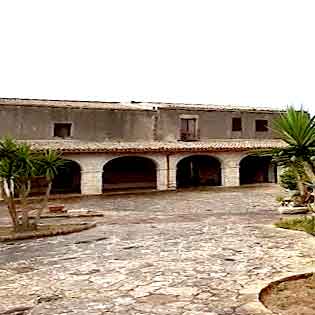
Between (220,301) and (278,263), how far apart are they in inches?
98.8

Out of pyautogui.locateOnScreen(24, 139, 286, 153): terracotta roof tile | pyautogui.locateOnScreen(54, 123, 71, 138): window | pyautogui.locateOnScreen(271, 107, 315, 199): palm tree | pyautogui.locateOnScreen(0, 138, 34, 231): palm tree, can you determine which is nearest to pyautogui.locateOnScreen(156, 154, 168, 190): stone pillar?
pyautogui.locateOnScreen(24, 139, 286, 153): terracotta roof tile

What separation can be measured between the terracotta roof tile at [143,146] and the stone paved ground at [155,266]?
10.7m

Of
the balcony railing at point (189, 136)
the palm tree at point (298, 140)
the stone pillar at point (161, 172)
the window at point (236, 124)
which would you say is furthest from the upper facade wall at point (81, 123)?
the palm tree at point (298, 140)

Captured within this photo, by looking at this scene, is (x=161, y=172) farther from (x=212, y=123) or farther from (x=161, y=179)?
(x=212, y=123)

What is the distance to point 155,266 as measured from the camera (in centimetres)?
799

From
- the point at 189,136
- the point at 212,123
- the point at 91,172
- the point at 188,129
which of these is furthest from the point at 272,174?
the point at 91,172

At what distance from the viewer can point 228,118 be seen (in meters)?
30.3

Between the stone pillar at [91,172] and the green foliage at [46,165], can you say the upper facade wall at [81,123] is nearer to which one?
the stone pillar at [91,172]

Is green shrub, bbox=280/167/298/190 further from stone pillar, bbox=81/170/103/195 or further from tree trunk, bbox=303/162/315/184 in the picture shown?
stone pillar, bbox=81/170/103/195

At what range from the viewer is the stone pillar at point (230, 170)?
1098 inches

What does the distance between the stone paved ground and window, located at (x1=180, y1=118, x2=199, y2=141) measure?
14797 millimetres

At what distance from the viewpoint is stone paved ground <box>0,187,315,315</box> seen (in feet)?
19.4

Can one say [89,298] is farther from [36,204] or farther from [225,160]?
[225,160]

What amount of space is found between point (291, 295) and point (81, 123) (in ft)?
73.6
